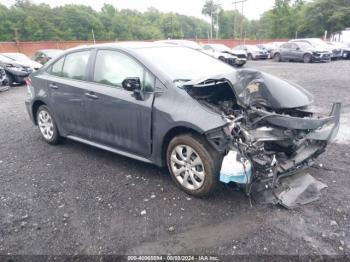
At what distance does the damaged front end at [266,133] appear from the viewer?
324 cm

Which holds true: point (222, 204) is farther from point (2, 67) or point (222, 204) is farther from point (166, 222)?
point (2, 67)

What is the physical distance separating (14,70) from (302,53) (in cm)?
1733

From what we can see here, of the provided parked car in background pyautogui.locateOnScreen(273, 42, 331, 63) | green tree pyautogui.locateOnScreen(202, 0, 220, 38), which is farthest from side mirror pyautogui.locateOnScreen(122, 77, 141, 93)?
green tree pyautogui.locateOnScreen(202, 0, 220, 38)

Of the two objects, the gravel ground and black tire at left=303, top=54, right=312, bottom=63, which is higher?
black tire at left=303, top=54, right=312, bottom=63

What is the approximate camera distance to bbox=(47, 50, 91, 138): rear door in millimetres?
4605

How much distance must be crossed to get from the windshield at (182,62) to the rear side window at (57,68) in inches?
66.1

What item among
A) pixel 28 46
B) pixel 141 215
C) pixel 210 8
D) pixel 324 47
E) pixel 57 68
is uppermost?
pixel 210 8

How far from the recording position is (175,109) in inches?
139

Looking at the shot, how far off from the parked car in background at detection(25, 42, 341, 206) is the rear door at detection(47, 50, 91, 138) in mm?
47

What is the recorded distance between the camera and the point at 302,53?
68.6ft

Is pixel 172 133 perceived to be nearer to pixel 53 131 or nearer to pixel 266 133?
pixel 266 133

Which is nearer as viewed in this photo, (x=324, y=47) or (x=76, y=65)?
(x=76, y=65)

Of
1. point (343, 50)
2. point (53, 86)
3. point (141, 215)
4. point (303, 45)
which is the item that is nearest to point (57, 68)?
point (53, 86)

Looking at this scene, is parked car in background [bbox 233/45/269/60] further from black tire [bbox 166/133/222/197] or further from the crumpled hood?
black tire [bbox 166/133/222/197]
